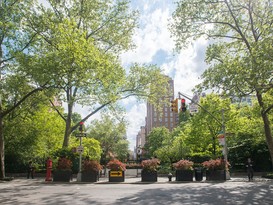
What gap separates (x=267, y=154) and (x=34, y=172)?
27.4m

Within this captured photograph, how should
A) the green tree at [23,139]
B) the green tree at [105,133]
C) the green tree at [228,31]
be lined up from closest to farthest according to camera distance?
the green tree at [228,31] → the green tree at [23,139] → the green tree at [105,133]

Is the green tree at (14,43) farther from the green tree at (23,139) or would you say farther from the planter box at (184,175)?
the planter box at (184,175)

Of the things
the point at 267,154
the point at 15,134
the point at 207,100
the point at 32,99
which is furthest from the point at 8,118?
the point at 267,154

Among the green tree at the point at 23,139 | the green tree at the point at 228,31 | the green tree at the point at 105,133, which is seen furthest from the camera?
the green tree at the point at 105,133

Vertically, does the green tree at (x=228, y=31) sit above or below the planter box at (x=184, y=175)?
above

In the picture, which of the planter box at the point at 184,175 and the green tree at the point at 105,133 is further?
the green tree at the point at 105,133

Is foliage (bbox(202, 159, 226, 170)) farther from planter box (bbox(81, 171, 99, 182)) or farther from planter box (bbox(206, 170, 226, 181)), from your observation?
planter box (bbox(81, 171, 99, 182))

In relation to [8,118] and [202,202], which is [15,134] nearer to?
[8,118]

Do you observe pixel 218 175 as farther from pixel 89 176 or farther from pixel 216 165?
pixel 89 176

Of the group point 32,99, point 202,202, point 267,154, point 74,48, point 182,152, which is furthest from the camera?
point 182,152

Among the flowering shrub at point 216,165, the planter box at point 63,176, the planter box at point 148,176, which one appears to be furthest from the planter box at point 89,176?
the flowering shrub at point 216,165

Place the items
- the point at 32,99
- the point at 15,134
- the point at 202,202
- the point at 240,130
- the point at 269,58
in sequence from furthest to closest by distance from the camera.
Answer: the point at 240,130 < the point at 15,134 < the point at 32,99 < the point at 269,58 < the point at 202,202

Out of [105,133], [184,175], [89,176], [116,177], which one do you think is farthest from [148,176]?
[105,133]

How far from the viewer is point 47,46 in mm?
24453
